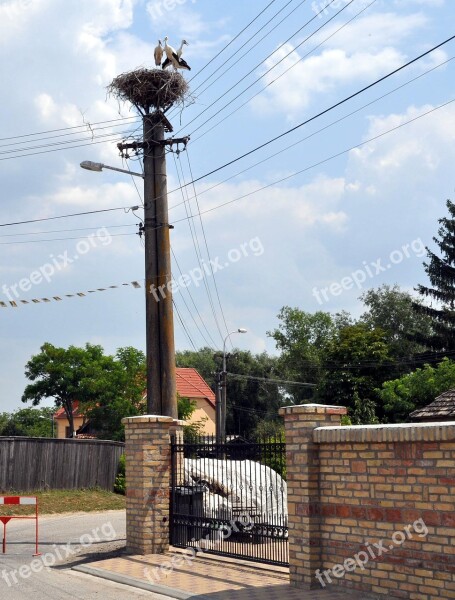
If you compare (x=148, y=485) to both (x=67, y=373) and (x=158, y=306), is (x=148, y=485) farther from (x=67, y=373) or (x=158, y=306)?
(x=67, y=373)

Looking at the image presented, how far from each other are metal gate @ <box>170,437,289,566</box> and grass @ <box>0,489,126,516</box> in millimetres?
9753

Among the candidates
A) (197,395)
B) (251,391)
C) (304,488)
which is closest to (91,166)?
(304,488)

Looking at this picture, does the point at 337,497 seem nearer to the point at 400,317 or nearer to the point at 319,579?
the point at 319,579

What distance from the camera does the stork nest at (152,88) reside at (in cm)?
1817

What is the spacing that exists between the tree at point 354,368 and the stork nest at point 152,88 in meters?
34.2

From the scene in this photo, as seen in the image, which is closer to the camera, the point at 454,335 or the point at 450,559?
the point at 450,559

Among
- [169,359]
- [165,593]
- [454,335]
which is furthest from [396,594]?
[454,335]

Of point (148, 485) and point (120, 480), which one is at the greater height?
point (120, 480)

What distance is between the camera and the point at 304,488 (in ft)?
32.2

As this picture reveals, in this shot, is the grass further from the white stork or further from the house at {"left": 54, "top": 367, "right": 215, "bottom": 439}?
the house at {"left": 54, "top": 367, "right": 215, "bottom": 439}

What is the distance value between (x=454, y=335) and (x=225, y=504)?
35264mm

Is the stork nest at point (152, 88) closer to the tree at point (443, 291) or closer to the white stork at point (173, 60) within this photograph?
the white stork at point (173, 60)

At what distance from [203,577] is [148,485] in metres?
2.68

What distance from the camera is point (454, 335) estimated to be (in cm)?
4638
